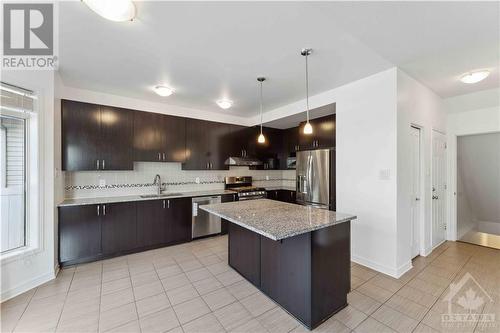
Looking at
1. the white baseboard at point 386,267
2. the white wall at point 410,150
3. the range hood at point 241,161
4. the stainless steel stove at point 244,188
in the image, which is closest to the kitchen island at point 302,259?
the white baseboard at point 386,267

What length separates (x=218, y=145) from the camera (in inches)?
184

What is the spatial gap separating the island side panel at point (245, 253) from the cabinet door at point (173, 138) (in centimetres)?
203

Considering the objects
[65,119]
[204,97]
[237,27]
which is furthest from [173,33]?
[65,119]

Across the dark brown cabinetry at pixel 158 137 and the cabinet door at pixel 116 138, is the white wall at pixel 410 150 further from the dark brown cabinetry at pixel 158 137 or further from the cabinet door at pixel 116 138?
the cabinet door at pixel 116 138

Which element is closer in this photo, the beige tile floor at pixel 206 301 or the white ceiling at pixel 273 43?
the white ceiling at pixel 273 43

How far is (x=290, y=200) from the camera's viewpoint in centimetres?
525

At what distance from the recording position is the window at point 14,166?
236 centimetres

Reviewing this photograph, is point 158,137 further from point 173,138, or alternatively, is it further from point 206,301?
point 206,301

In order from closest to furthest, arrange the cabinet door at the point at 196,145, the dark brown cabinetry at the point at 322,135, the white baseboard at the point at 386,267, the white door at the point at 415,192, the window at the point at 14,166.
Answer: the window at the point at 14,166 → the white baseboard at the point at 386,267 → the white door at the point at 415,192 → the dark brown cabinetry at the point at 322,135 → the cabinet door at the point at 196,145

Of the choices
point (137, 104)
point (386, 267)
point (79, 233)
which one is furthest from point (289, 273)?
point (137, 104)

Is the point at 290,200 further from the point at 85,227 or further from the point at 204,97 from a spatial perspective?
the point at 85,227

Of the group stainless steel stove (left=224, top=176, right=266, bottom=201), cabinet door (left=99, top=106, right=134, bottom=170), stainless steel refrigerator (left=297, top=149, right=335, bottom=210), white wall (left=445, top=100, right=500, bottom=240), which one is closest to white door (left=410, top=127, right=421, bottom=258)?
stainless steel refrigerator (left=297, top=149, right=335, bottom=210)

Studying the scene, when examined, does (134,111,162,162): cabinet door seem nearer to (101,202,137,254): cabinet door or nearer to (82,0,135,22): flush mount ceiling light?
(101,202,137,254): cabinet door

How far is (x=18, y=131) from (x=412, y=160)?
17.2 ft
